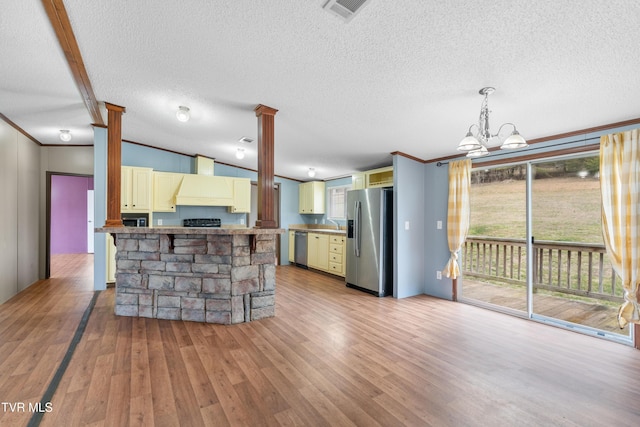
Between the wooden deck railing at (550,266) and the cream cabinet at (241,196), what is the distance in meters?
4.07

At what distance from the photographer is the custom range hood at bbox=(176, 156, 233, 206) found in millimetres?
5383

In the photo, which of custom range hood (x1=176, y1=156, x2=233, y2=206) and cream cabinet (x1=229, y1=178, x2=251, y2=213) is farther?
cream cabinet (x1=229, y1=178, x2=251, y2=213)

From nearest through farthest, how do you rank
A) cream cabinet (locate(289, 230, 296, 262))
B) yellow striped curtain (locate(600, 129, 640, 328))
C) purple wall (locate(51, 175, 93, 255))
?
yellow striped curtain (locate(600, 129, 640, 328)) < cream cabinet (locate(289, 230, 296, 262)) < purple wall (locate(51, 175, 93, 255))

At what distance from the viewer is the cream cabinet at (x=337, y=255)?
5559 millimetres

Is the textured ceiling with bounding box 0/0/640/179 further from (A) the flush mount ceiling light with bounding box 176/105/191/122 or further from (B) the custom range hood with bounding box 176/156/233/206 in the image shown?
(B) the custom range hood with bounding box 176/156/233/206

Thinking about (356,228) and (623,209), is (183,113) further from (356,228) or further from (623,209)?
(623,209)

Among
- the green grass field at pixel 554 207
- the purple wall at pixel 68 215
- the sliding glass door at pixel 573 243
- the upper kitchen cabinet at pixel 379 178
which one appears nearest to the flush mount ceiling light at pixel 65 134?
the purple wall at pixel 68 215

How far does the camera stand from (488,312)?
3773mm

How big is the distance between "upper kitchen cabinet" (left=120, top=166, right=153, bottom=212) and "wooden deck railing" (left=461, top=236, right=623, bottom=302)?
5.18m

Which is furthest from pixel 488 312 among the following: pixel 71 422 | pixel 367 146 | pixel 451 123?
pixel 71 422

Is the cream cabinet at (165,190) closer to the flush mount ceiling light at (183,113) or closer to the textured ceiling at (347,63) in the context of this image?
the textured ceiling at (347,63)

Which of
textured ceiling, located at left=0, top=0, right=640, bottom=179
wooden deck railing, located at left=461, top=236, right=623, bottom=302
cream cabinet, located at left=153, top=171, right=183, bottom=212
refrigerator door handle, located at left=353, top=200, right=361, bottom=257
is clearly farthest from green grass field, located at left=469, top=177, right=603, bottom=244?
cream cabinet, located at left=153, top=171, right=183, bottom=212

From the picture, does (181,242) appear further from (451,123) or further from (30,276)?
(30,276)

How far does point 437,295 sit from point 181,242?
3.66 meters
